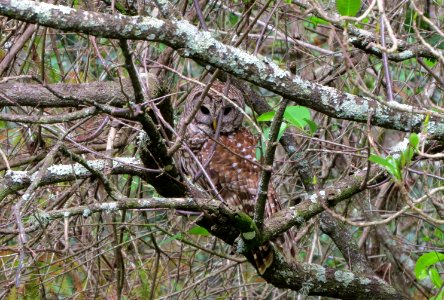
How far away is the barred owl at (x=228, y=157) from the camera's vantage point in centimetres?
389

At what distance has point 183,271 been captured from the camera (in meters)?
4.94

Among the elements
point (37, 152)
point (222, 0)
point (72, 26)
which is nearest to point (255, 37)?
point (222, 0)

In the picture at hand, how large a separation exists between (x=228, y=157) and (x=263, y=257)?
43.0 inches

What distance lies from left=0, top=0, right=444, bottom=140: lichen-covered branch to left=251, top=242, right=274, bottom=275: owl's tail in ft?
2.64

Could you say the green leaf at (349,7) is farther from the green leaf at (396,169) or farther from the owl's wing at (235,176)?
the owl's wing at (235,176)

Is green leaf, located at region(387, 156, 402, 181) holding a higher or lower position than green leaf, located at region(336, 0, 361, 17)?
lower

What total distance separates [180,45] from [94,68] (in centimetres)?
280

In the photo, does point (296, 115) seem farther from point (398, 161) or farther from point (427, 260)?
point (427, 260)

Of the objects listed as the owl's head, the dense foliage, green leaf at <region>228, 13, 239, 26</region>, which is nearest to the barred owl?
the owl's head

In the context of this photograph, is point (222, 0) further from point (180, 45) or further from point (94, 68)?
point (180, 45)

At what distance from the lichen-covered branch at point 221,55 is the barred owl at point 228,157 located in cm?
118

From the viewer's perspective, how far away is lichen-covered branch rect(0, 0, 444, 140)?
1.96m

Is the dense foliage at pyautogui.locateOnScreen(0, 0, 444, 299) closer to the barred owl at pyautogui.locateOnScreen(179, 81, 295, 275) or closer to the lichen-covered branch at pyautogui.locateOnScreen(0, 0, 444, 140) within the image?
the lichen-covered branch at pyautogui.locateOnScreen(0, 0, 444, 140)

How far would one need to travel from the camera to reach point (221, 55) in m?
2.27
